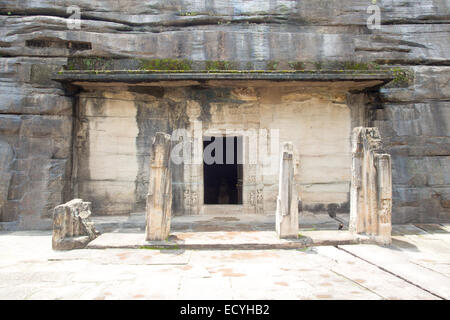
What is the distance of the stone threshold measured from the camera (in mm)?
5113

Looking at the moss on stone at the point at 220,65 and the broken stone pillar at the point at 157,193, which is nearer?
the broken stone pillar at the point at 157,193

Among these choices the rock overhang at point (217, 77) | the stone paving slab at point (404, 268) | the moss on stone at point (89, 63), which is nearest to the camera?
the stone paving slab at point (404, 268)

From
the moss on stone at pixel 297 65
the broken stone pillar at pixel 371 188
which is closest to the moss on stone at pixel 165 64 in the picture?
the moss on stone at pixel 297 65

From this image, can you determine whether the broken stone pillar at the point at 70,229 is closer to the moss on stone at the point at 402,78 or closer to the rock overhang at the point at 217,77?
the rock overhang at the point at 217,77

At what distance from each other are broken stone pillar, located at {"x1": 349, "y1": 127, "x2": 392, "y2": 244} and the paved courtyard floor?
14.9 inches

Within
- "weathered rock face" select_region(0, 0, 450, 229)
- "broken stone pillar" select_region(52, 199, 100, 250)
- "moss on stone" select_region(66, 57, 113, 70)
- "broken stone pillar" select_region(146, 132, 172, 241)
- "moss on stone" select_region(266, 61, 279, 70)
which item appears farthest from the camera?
"moss on stone" select_region(266, 61, 279, 70)

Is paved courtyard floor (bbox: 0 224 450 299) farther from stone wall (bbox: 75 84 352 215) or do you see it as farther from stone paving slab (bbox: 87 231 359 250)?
stone wall (bbox: 75 84 352 215)

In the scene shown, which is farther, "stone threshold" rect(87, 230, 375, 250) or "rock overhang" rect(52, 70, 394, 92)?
"rock overhang" rect(52, 70, 394, 92)

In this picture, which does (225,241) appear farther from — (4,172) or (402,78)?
(402,78)

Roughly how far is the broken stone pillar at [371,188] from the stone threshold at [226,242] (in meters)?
0.25

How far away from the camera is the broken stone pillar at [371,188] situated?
211 inches

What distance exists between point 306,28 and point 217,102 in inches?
116

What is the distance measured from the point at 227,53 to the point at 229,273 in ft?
18.0

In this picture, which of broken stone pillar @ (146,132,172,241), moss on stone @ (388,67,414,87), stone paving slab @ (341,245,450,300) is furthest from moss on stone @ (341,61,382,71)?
broken stone pillar @ (146,132,172,241)
